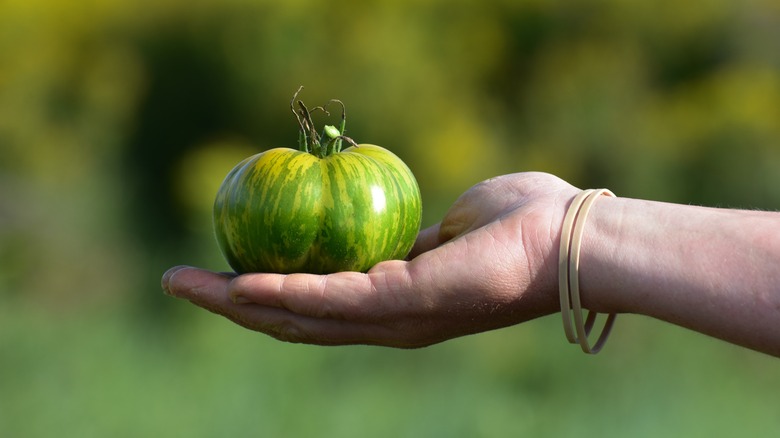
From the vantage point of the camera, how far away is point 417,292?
8.06 ft

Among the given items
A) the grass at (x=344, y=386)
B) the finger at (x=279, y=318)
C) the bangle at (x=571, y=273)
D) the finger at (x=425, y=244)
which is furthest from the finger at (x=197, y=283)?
the grass at (x=344, y=386)

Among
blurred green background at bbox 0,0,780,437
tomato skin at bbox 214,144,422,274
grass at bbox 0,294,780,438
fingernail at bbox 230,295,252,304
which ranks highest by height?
tomato skin at bbox 214,144,422,274

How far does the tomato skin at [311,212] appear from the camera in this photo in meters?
2.52

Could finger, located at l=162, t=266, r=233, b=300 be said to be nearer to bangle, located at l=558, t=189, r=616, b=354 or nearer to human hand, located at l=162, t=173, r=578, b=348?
human hand, located at l=162, t=173, r=578, b=348

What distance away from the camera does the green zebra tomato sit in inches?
99.2

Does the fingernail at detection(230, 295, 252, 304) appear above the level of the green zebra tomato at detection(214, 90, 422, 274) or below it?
below

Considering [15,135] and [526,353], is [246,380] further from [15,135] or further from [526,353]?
[15,135]

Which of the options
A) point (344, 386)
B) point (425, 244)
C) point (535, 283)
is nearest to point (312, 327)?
point (535, 283)

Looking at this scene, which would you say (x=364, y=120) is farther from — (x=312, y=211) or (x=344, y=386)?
(x=312, y=211)

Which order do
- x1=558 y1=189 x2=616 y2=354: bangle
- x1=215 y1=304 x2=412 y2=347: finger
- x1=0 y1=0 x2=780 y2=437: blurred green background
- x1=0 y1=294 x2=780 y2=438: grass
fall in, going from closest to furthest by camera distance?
1. x1=558 y1=189 x2=616 y2=354: bangle
2. x1=215 y1=304 x2=412 y2=347: finger
3. x1=0 y1=294 x2=780 y2=438: grass
4. x1=0 y1=0 x2=780 y2=437: blurred green background

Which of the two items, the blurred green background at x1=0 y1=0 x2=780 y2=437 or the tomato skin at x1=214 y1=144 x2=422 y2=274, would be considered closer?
the tomato skin at x1=214 y1=144 x2=422 y2=274

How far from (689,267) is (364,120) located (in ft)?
14.2

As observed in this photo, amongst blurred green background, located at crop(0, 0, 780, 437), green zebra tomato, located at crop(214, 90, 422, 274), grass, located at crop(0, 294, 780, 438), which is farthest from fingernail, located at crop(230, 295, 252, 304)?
blurred green background, located at crop(0, 0, 780, 437)

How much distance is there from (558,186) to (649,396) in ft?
7.25
